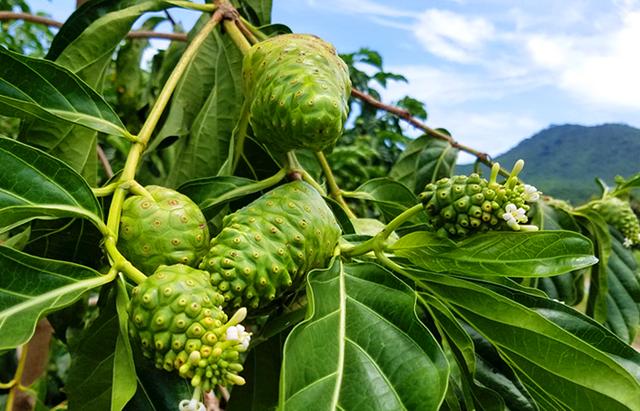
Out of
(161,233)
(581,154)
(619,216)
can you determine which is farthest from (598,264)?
(581,154)

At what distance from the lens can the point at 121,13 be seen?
3.40ft

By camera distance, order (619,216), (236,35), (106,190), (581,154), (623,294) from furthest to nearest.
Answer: (581,154)
(619,216)
(623,294)
(236,35)
(106,190)

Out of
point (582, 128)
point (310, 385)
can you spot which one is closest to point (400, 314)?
point (310, 385)

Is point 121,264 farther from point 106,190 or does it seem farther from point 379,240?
point 379,240

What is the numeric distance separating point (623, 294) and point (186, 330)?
141cm

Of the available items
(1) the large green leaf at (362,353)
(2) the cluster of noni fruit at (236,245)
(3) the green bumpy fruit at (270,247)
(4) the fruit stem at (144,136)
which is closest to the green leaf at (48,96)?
(4) the fruit stem at (144,136)

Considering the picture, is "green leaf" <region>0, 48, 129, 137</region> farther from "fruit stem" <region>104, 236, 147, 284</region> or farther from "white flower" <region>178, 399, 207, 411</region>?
"white flower" <region>178, 399, 207, 411</region>

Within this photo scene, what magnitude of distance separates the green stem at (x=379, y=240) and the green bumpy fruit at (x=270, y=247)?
0.02 m

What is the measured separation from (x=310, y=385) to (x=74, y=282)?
0.91ft

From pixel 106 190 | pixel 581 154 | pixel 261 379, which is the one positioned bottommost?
pixel 581 154

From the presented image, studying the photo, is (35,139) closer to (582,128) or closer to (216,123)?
(216,123)

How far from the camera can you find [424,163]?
1.74m

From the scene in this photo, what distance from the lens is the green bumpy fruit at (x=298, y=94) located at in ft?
2.36

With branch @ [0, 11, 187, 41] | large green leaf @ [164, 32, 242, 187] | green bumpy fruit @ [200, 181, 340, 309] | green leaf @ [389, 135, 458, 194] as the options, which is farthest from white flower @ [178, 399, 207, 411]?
green leaf @ [389, 135, 458, 194]
